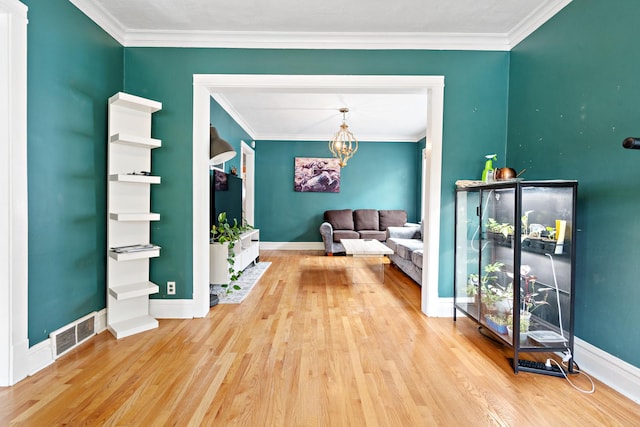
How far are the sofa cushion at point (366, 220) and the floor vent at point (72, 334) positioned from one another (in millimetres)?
5401

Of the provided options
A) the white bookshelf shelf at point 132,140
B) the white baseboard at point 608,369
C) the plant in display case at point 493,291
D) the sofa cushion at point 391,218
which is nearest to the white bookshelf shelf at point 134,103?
the white bookshelf shelf at point 132,140

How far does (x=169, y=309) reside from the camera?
301 centimetres

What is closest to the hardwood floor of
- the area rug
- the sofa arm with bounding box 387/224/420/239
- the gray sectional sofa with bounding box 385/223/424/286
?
the area rug

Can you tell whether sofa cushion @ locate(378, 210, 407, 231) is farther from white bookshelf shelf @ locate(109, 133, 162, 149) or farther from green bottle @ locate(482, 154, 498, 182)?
white bookshelf shelf @ locate(109, 133, 162, 149)

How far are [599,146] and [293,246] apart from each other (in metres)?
6.00

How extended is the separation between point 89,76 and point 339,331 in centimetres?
291

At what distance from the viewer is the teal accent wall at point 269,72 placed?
2992 millimetres

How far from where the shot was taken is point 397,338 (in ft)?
8.44

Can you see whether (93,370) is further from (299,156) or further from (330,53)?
(299,156)

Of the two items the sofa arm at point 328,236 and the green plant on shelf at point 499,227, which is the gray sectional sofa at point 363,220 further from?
the green plant on shelf at point 499,227

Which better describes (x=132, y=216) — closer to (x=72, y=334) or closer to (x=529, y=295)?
(x=72, y=334)

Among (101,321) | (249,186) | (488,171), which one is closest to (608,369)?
(488,171)

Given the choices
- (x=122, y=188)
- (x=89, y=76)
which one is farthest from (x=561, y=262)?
(x=89, y=76)

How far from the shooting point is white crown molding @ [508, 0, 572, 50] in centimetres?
240
